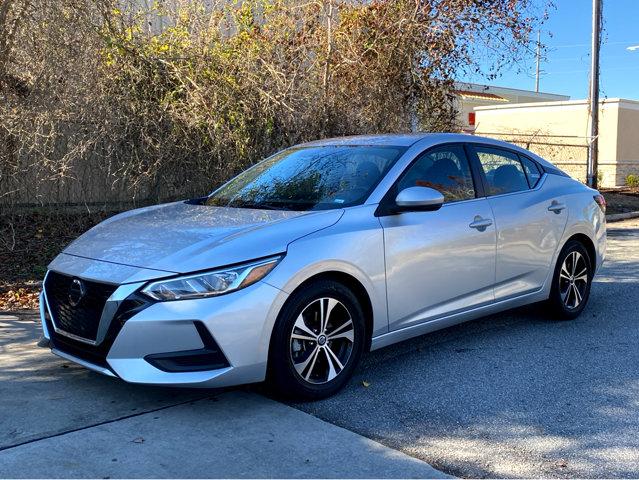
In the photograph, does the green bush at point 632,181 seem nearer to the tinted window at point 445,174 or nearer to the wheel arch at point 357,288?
the tinted window at point 445,174

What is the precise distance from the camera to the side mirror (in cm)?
462

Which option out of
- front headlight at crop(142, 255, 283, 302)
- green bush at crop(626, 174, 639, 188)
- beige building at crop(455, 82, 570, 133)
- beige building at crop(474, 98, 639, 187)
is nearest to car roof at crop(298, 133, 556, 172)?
front headlight at crop(142, 255, 283, 302)

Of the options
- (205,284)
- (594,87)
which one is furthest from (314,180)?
(594,87)

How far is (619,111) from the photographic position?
80.6 ft

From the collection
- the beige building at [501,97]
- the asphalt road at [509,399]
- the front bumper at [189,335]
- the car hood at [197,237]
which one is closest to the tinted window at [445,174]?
the car hood at [197,237]

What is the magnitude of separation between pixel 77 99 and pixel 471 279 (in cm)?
579

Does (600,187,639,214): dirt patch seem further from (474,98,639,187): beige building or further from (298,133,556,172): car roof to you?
(298,133,556,172): car roof

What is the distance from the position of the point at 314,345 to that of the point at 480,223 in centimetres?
180

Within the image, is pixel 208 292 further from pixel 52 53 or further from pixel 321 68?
pixel 321 68

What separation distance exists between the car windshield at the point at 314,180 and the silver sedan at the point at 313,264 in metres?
0.02

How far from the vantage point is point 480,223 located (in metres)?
5.22

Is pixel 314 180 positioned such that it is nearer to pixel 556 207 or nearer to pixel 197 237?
pixel 197 237

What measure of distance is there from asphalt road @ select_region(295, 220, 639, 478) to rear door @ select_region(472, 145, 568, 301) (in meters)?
0.55

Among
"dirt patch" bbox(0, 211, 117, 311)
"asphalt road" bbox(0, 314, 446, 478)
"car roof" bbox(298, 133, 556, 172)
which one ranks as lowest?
"asphalt road" bbox(0, 314, 446, 478)
